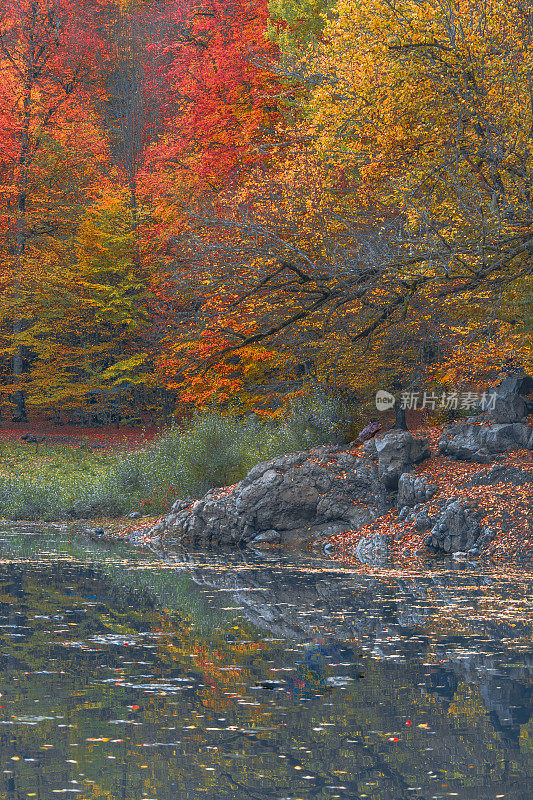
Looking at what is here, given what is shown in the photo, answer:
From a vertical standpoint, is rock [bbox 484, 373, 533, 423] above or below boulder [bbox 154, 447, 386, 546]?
above

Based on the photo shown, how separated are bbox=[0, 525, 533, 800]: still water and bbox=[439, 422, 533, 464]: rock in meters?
5.40

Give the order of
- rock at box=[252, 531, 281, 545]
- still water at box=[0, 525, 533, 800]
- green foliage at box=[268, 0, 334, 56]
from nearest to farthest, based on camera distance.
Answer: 1. still water at box=[0, 525, 533, 800]
2. rock at box=[252, 531, 281, 545]
3. green foliage at box=[268, 0, 334, 56]

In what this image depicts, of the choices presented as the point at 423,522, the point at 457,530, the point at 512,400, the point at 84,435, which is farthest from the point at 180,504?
the point at 84,435

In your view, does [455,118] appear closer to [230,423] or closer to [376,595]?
[376,595]

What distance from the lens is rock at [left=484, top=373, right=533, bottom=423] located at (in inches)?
700

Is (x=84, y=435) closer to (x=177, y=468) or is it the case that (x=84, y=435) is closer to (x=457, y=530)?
(x=177, y=468)

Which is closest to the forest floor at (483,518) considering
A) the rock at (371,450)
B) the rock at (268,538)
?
the rock at (371,450)

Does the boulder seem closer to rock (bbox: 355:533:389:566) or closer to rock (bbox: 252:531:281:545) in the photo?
rock (bbox: 252:531:281:545)

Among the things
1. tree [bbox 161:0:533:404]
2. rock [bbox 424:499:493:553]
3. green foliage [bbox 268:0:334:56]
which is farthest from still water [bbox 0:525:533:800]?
green foliage [bbox 268:0:334:56]

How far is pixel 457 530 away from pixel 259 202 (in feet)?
31.5

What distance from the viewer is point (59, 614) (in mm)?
9336

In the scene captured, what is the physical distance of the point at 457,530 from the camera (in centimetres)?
1521

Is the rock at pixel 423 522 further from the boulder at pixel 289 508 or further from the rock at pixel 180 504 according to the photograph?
the rock at pixel 180 504

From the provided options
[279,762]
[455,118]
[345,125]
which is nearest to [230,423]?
[345,125]
